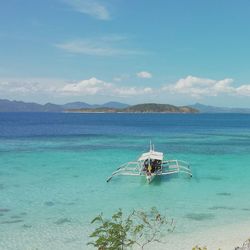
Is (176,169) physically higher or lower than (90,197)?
higher

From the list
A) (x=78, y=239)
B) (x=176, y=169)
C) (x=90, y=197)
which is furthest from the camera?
(x=176, y=169)

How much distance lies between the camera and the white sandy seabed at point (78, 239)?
17.0 m

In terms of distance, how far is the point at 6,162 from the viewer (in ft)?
129

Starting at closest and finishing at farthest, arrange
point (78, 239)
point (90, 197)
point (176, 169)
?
point (78, 239) < point (90, 197) < point (176, 169)

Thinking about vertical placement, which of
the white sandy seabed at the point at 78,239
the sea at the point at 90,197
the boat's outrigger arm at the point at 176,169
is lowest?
the white sandy seabed at the point at 78,239

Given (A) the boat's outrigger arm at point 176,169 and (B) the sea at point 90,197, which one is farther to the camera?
(A) the boat's outrigger arm at point 176,169

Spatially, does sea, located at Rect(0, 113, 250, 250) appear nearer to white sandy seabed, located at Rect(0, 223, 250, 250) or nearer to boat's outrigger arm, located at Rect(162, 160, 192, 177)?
white sandy seabed, located at Rect(0, 223, 250, 250)

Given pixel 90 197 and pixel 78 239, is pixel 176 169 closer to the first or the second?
pixel 90 197

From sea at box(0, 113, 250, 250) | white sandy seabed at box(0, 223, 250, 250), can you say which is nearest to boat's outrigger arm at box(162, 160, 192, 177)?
sea at box(0, 113, 250, 250)

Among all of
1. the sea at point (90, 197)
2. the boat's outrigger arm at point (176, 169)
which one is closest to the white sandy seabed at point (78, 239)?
the sea at point (90, 197)

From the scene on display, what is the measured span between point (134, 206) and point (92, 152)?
24842 mm

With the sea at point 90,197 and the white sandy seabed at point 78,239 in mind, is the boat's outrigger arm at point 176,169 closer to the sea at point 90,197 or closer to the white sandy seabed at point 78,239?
the sea at point 90,197

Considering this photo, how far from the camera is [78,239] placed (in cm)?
1788

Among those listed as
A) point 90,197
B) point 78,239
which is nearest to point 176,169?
point 90,197
